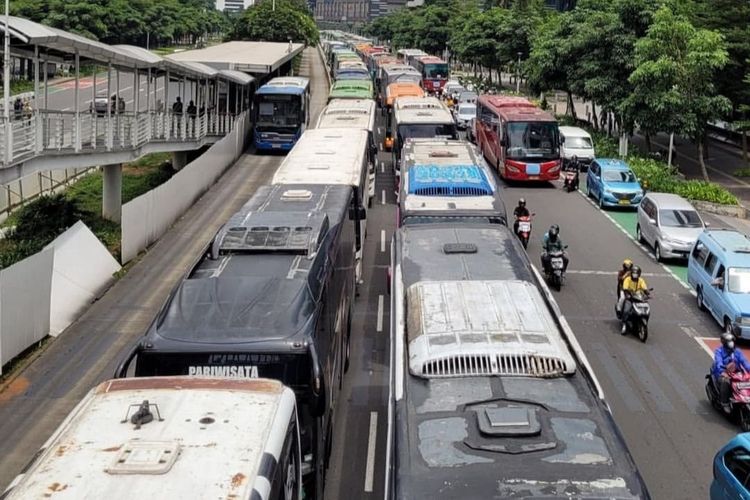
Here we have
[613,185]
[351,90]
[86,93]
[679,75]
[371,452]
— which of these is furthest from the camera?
[86,93]

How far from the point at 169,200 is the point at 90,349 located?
883cm

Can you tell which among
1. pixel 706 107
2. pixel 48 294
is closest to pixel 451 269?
pixel 48 294

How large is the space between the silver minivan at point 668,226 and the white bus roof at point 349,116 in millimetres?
9287

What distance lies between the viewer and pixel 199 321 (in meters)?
8.73

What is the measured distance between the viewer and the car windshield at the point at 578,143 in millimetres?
34469

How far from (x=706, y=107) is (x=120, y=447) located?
27.5 metres

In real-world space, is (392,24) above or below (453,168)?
above

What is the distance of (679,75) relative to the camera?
29.5m

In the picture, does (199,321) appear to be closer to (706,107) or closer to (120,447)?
(120,447)

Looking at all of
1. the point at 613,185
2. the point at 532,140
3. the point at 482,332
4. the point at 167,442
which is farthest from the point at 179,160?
the point at 167,442

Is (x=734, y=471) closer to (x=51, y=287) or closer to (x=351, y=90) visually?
(x=51, y=287)

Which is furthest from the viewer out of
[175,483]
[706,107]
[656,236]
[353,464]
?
[706,107]

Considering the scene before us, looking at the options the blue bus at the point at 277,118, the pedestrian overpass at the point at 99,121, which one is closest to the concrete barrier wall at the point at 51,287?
the pedestrian overpass at the point at 99,121

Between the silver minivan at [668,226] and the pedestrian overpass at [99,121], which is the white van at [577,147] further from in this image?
the pedestrian overpass at [99,121]
